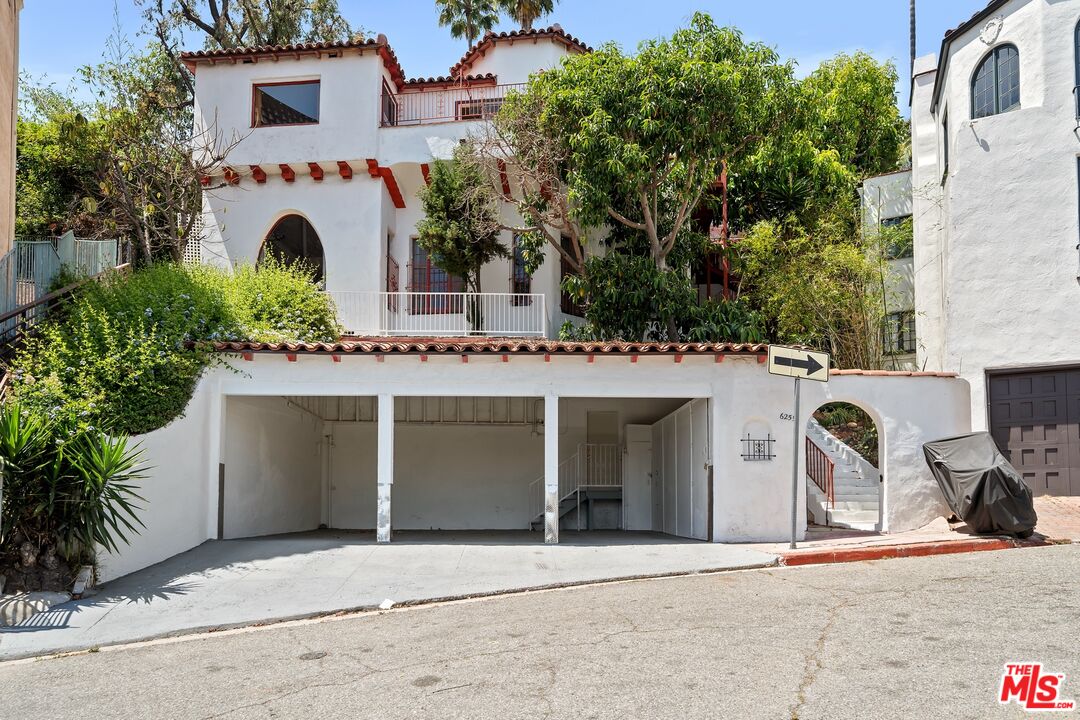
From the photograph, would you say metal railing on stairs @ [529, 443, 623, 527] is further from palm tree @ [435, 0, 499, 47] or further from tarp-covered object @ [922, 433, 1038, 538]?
palm tree @ [435, 0, 499, 47]

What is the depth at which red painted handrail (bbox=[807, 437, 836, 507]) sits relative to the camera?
16906mm

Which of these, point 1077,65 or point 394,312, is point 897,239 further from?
point 394,312

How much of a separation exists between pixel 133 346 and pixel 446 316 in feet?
27.8

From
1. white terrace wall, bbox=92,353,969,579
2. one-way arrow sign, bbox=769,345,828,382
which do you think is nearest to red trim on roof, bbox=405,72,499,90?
white terrace wall, bbox=92,353,969,579

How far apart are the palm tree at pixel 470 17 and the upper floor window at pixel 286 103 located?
11355 millimetres

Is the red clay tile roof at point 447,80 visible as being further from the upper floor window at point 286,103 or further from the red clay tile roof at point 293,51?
the upper floor window at point 286,103

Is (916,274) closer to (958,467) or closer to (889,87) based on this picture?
(958,467)

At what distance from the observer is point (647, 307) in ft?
58.6

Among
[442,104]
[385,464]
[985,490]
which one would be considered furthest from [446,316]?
[985,490]

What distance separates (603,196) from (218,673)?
11553 mm

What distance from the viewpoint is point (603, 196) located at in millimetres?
16250

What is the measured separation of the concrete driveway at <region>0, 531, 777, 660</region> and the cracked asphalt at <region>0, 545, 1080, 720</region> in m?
0.54

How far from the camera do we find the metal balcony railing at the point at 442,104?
2077 cm

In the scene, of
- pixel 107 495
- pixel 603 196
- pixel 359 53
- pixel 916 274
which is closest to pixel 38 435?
pixel 107 495
